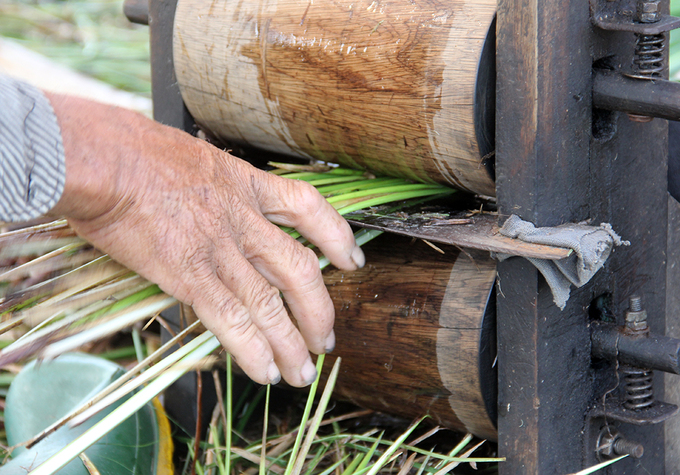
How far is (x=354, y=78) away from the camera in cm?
115

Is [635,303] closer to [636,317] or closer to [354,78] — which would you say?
[636,317]

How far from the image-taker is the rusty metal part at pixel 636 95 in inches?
37.7

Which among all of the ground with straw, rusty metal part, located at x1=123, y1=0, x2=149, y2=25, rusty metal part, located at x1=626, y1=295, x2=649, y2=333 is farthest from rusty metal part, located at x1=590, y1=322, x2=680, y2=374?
rusty metal part, located at x1=123, y1=0, x2=149, y2=25

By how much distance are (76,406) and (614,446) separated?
3.21 feet

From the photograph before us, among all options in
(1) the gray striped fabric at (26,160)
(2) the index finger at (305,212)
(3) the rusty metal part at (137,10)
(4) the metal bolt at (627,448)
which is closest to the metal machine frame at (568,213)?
(4) the metal bolt at (627,448)

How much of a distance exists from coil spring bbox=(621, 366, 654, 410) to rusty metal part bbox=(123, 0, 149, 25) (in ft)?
4.40

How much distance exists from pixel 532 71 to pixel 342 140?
1.30 ft

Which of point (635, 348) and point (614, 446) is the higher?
point (635, 348)

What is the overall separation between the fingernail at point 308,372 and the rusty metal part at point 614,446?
0.50 metres

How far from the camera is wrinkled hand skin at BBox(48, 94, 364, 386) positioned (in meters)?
0.92

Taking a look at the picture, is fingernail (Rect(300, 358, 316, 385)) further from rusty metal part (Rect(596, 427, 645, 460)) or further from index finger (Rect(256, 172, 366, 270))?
rusty metal part (Rect(596, 427, 645, 460))

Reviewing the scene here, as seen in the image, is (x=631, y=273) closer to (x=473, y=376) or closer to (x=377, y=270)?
(x=473, y=376)

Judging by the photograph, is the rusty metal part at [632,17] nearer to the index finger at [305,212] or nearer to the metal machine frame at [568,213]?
the metal machine frame at [568,213]

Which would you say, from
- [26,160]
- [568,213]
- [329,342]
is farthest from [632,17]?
[26,160]
